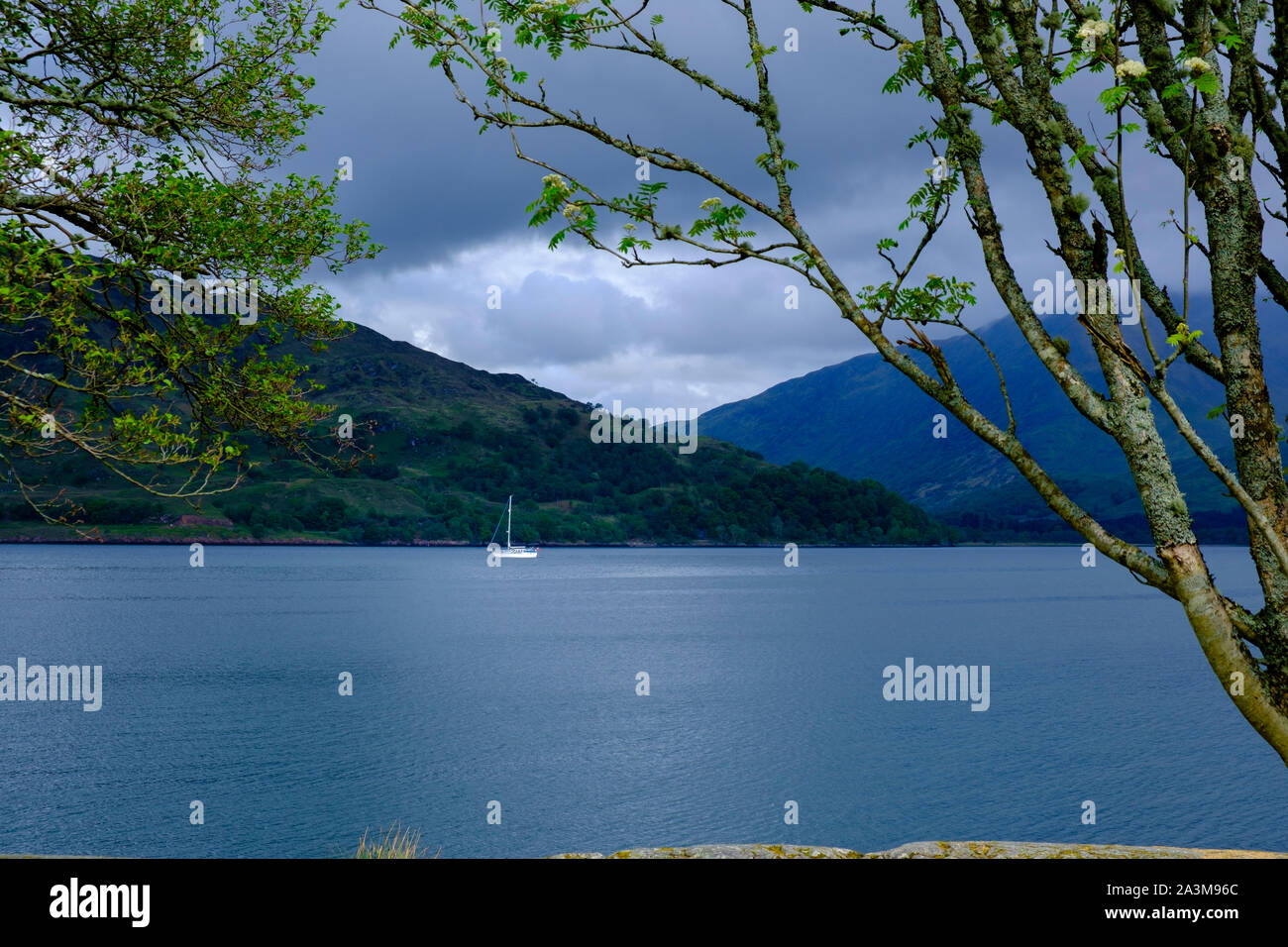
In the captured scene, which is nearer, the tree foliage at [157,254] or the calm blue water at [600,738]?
the tree foliage at [157,254]

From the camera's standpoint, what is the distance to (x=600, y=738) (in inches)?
2197

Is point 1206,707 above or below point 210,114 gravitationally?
below

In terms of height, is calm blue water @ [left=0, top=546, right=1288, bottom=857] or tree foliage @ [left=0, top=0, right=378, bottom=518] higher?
tree foliage @ [left=0, top=0, right=378, bottom=518]

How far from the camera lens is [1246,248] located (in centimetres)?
712

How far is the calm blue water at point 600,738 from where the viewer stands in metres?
40.1

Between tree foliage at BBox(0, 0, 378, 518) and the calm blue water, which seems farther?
the calm blue water

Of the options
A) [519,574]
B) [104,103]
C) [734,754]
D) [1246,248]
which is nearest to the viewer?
[1246,248]

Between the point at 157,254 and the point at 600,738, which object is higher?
the point at 157,254

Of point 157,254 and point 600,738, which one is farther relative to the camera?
point 600,738

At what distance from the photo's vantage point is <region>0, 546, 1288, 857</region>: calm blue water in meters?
40.1

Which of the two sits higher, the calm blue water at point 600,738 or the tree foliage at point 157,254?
the tree foliage at point 157,254

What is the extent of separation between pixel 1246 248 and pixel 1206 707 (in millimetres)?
70439
